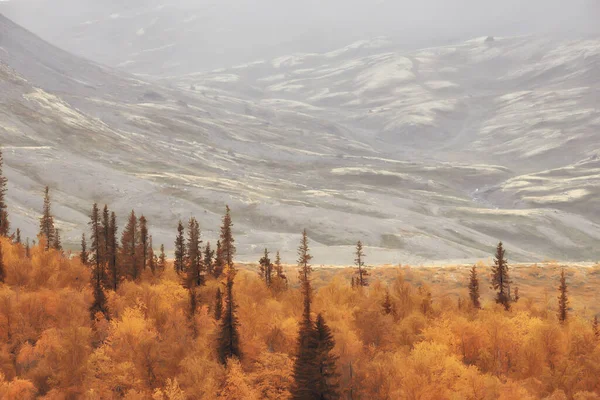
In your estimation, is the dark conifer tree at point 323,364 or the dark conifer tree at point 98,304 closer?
the dark conifer tree at point 323,364

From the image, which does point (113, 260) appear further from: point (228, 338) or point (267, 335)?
point (228, 338)

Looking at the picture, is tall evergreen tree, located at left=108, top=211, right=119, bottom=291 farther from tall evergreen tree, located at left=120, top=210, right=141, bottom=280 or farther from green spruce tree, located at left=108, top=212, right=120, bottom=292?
tall evergreen tree, located at left=120, top=210, right=141, bottom=280

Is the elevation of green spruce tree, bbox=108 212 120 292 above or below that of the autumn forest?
above

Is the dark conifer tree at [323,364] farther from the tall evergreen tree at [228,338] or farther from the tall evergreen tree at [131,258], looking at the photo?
the tall evergreen tree at [131,258]

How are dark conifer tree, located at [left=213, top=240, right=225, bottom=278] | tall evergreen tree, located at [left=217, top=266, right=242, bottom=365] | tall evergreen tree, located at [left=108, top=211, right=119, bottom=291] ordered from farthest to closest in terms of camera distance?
dark conifer tree, located at [left=213, top=240, right=225, bottom=278]
tall evergreen tree, located at [left=108, top=211, right=119, bottom=291]
tall evergreen tree, located at [left=217, top=266, right=242, bottom=365]

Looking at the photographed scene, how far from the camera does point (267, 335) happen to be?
60344 millimetres

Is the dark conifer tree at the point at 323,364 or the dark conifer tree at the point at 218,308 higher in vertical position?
the dark conifer tree at the point at 218,308

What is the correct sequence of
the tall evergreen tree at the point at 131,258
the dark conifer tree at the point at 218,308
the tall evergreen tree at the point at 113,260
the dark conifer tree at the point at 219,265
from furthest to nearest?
the tall evergreen tree at the point at 131,258 < the dark conifer tree at the point at 219,265 < the tall evergreen tree at the point at 113,260 < the dark conifer tree at the point at 218,308

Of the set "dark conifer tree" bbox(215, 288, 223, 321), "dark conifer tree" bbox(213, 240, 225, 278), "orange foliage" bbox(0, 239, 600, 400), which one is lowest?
"orange foliage" bbox(0, 239, 600, 400)

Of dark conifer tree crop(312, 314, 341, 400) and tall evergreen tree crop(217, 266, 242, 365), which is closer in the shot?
dark conifer tree crop(312, 314, 341, 400)

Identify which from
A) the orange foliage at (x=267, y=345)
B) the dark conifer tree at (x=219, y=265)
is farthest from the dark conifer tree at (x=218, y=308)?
the dark conifer tree at (x=219, y=265)

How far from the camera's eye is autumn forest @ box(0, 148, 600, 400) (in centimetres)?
4981

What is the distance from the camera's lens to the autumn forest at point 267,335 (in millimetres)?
49812

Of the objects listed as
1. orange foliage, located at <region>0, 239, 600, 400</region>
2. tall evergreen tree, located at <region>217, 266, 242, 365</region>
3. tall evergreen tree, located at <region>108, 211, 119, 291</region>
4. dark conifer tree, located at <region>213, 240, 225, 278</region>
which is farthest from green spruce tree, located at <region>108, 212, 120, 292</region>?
tall evergreen tree, located at <region>217, 266, 242, 365</region>
